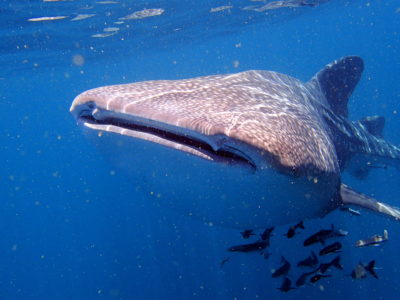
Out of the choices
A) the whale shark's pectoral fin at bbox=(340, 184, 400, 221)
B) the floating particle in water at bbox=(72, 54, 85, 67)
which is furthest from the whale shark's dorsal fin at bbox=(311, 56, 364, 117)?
the floating particle in water at bbox=(72, 54, 85, 67)

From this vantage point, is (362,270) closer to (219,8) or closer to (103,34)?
(219,8)

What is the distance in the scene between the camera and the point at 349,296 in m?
13.5

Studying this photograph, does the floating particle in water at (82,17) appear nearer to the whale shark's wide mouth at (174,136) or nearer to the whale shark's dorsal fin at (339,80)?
the whale shark's dorsal fin at (339,80)

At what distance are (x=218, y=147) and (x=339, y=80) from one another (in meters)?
6.63

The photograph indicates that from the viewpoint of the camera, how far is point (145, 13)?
69.6 ft

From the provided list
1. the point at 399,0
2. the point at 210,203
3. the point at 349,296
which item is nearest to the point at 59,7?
the point at 210,203

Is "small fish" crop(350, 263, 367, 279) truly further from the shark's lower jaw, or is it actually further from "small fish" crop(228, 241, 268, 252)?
the shark's lower jaw

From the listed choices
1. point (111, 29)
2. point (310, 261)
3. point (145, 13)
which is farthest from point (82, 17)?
point (310, 261)

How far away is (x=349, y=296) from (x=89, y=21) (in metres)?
19.5

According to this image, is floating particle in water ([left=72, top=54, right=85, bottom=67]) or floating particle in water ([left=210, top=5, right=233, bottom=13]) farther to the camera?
floating particle in water ([left=72, top=54, right=85, bottom=67])

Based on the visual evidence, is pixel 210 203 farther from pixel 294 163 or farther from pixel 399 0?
pixel 399 0

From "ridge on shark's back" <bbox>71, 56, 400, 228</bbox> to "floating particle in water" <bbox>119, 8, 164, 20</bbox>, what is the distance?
1856 cm

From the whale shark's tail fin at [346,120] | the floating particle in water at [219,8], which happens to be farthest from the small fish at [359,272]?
the floating particle in water at [219,8]

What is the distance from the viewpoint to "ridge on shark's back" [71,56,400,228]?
2.42 meters
